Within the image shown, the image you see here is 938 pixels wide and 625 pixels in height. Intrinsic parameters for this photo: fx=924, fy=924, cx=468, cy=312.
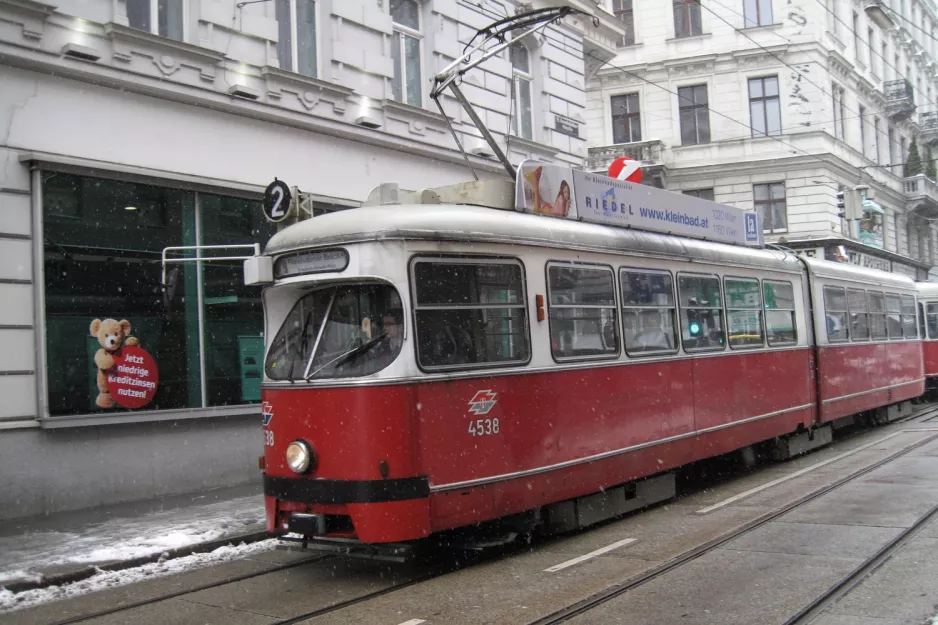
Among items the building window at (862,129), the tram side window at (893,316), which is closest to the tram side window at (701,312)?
the tram side window at (893,316)

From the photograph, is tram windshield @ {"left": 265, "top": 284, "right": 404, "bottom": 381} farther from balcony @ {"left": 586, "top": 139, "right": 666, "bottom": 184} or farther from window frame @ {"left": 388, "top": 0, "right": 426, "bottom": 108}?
balcony @ {"left": 586, "top": 139, "right": 666, "bottom": 184}

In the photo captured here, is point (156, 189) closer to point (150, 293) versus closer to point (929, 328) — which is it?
point (150, 293)

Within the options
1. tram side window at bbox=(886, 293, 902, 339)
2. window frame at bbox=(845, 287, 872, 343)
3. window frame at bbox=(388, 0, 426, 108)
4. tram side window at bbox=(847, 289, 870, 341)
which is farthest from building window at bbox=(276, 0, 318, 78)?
tram side window at bbox=(886, 293, 902, 339)

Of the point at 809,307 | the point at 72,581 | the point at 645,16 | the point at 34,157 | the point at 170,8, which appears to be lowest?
the point at 72,581

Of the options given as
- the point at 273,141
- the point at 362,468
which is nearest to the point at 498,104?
the point at 273,141

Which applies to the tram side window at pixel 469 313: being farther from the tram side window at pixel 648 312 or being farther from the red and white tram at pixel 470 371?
the tram side window at pixel 648 312

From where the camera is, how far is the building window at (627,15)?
3419 centimetres

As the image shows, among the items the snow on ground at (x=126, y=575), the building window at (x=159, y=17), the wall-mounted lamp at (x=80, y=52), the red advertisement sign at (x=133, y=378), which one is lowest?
the snow on ground at (x=126, y=575)

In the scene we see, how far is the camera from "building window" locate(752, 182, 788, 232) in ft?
106

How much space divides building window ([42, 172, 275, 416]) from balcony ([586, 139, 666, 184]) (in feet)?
70.8

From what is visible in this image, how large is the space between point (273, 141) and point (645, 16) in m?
24.6

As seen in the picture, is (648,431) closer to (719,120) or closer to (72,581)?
(72,581)

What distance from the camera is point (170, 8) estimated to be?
11586 mm

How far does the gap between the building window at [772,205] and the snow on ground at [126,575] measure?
27194 millimetres
